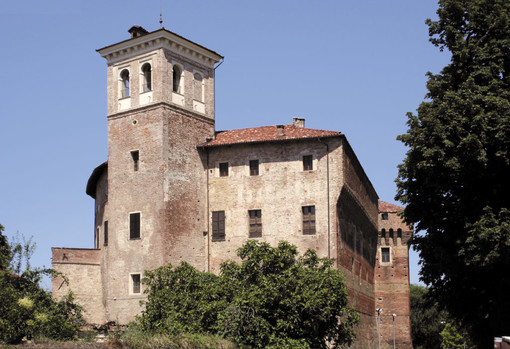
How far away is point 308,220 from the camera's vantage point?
35.9m

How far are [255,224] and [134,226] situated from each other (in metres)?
6.00

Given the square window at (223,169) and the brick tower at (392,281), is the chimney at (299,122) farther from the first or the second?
Result: the brick tower at (392,281)

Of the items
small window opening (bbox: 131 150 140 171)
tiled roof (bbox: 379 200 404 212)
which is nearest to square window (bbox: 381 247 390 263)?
tiled roof (bbox: 379 200 404 212)

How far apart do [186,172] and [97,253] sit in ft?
25.3

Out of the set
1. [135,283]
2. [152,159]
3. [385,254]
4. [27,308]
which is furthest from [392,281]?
[27,308]

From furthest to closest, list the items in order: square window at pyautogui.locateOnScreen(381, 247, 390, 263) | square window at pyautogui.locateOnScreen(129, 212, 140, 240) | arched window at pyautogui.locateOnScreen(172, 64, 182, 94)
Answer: square window at pyautogui.locateOnScreen(381, 247, 390, 263) < arched window at pyautogui.locateOnScreen(172, 64, 182, 94) < square window at pyautogui.locateOnScreen(129, 212, 140, 240)

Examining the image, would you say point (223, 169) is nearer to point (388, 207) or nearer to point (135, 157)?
point (135, 157)

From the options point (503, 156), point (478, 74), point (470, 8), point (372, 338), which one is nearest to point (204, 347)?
point (503, 156)

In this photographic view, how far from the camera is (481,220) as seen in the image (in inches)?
992

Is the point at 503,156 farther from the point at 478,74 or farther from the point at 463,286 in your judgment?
the point at 463,286


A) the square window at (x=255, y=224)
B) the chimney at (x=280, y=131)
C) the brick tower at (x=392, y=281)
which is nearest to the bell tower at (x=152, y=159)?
the square window at (x=255, y=224)

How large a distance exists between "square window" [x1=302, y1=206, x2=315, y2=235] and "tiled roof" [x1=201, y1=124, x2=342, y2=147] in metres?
3.56

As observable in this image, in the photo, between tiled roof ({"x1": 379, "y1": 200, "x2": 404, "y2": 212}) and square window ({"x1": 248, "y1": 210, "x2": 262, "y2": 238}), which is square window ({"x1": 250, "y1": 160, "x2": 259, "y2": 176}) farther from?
tiled roof ({"x1": 379, "y1": 200, "x2": 404, "y2": 212})

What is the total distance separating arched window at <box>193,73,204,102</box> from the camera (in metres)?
39.1
